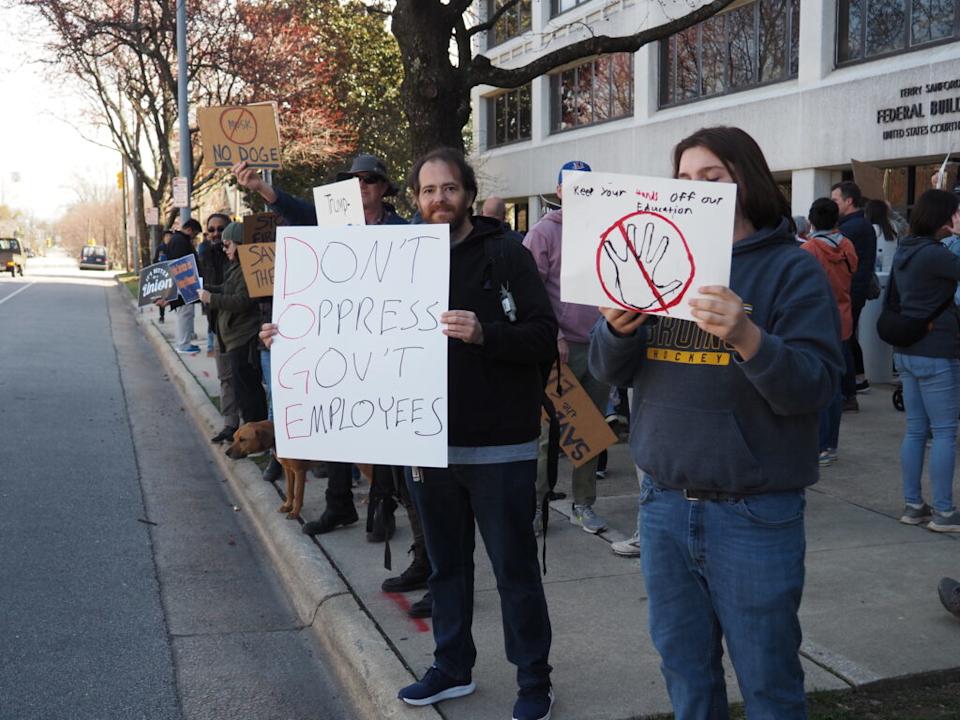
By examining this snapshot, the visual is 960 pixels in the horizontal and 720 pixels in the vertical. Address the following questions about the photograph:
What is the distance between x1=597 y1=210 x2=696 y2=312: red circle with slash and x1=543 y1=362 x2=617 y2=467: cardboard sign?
317cm

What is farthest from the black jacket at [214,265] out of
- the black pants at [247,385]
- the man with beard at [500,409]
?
the man with beard at [500,409]

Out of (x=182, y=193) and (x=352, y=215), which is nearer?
(x=352, y=215)

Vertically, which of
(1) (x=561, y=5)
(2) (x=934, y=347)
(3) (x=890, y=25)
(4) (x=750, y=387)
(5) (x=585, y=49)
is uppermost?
(1) (x=561, y=5)

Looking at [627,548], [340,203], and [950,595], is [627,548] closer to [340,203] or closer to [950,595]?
[950,595]

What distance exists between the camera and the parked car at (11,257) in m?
53.0

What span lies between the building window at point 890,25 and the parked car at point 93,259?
61.6 metres

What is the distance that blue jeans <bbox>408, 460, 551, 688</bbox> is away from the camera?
351 centimetres

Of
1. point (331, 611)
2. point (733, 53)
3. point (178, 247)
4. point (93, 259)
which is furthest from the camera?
point (93, 259)

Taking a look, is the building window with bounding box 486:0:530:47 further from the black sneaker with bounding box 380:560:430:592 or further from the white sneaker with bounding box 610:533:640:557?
the black sneaker with bounding box 380:560:430:592

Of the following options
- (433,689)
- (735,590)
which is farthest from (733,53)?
(735,590)

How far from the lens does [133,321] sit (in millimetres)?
24844

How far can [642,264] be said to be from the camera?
8.19 ft

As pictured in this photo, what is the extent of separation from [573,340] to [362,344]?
98.6 inches

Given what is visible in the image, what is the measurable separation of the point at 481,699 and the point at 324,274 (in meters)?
1.69
